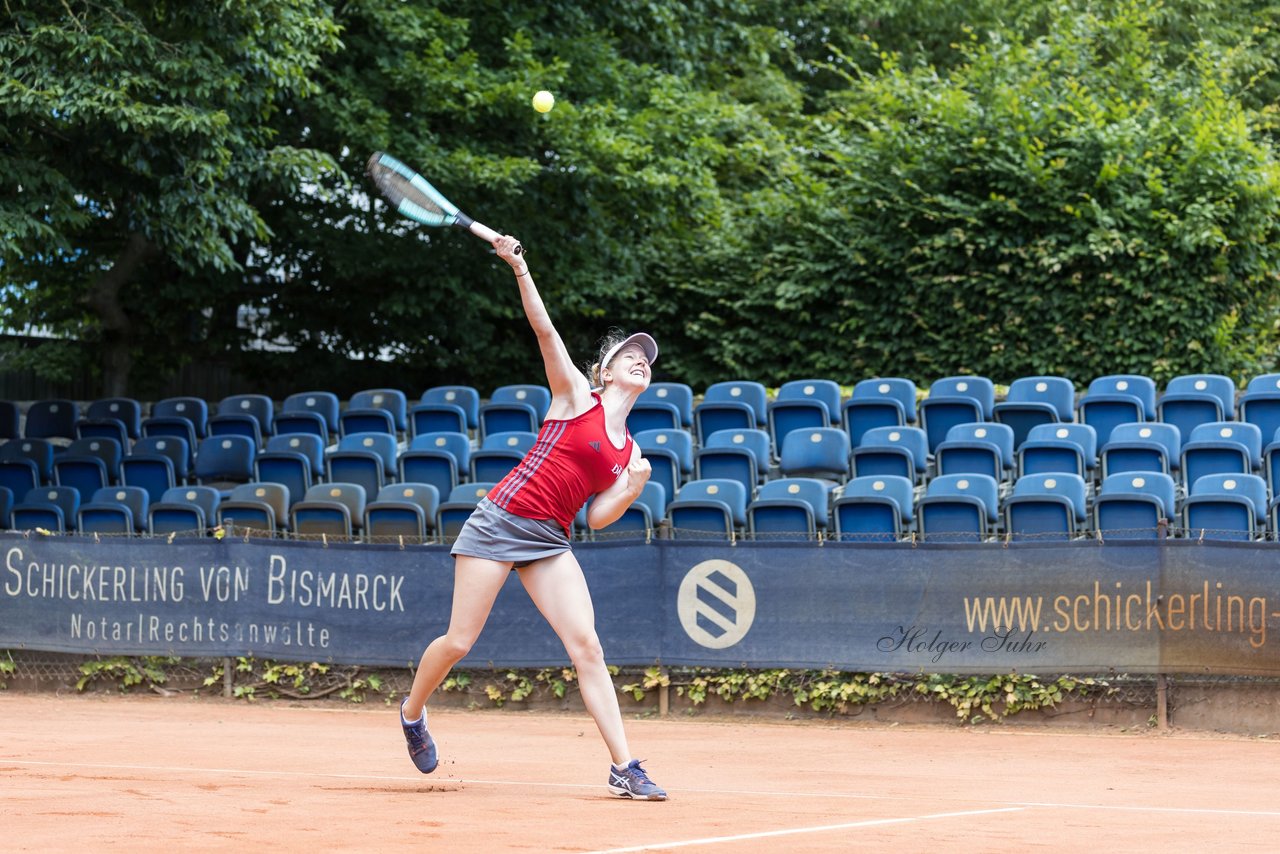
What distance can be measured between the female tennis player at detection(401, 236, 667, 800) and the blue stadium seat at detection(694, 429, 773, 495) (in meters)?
5.98

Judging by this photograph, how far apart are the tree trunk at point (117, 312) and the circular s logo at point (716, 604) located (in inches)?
377

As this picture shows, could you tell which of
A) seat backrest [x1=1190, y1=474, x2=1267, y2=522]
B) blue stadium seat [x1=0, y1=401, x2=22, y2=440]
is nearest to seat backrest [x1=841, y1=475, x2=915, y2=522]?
seat backrest [x1=1190, y1=474, x2=1267, y2=522]

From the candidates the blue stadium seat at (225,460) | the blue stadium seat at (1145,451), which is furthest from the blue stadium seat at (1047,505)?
the blue stadium seat at (225,460)

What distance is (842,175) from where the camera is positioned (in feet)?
62.8

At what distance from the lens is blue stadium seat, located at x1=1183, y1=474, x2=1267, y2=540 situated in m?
10.1

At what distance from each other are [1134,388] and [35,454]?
34.7 feet

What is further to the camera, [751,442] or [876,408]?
[876,408]

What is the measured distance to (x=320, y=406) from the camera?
1597 centimetres

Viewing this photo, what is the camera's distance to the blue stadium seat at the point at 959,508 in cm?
1058

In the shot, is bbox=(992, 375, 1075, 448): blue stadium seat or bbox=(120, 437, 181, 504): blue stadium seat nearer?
bbox=(992, 375, 1075, 448): blue stadium seat

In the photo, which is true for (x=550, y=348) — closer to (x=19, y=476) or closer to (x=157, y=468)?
(x=157, y=468)

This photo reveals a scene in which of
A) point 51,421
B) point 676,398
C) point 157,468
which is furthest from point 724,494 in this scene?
point 51,421

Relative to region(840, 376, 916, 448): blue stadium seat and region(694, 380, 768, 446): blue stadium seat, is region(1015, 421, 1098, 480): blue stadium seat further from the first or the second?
region(694, 380, 768, 446): blue stadium seat

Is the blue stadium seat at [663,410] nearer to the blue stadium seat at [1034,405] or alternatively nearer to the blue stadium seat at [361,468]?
the blue stadium seat at [361,468]
